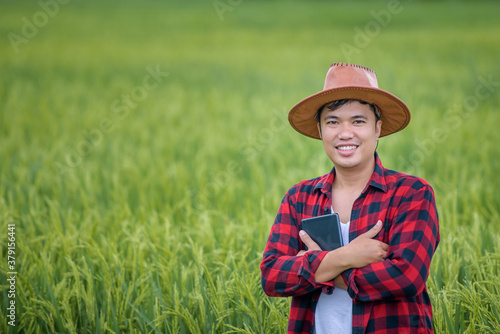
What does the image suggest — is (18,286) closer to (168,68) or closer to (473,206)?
(473,206)

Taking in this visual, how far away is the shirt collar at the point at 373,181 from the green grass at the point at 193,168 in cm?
67

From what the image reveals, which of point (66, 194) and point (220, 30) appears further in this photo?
point (220, 30)

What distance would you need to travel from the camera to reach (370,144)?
5.43ft

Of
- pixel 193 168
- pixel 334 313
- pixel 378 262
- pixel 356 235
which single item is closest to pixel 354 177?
pixel 356 235

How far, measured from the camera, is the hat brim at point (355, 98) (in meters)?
1.65

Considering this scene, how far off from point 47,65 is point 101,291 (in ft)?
33.3

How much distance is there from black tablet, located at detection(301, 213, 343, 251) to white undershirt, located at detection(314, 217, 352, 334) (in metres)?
0.14

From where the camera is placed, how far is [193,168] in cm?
508

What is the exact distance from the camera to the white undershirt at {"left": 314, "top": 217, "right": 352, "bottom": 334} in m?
1.55

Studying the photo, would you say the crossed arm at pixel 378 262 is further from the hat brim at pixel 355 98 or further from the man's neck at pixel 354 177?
the hat brim at pixel 355 98

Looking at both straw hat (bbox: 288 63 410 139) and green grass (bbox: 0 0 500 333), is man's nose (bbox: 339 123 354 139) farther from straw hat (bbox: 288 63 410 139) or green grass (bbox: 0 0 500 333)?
green grass (bbox: 0 0 500 333)

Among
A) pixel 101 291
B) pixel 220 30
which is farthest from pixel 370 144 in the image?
pixel 220 30

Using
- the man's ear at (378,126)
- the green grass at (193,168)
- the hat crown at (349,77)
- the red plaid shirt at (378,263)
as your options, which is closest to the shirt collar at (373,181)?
the red plaid shirt at (378,263)

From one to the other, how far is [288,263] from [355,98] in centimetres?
55
